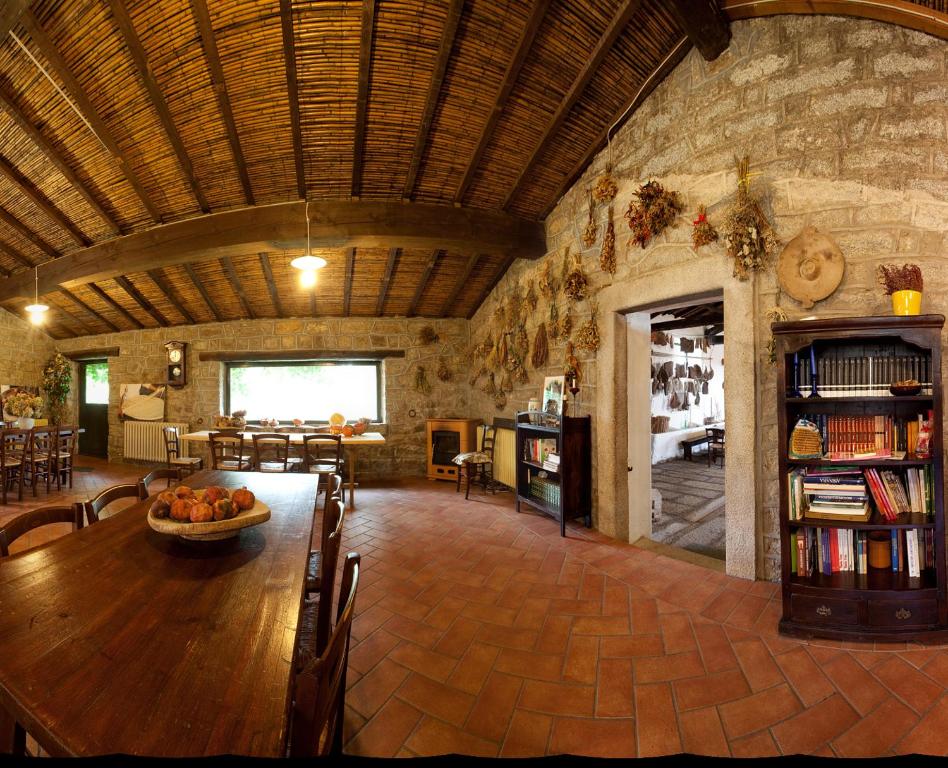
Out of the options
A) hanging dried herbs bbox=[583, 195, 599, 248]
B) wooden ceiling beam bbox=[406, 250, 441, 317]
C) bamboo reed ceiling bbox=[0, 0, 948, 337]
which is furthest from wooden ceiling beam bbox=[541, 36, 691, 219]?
wooden ceiling beam bbox=[406, 250, 441, 317]

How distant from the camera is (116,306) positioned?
689 centimetres

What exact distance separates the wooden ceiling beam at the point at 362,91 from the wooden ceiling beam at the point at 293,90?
1.56 ft

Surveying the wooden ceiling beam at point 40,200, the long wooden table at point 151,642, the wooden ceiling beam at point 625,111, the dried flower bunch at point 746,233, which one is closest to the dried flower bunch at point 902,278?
the dried flower bunch at point 746,233

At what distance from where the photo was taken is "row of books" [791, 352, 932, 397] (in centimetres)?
226

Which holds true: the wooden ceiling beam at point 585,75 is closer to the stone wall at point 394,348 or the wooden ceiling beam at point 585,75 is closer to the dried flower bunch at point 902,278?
the dried flower bunch at point 902,278

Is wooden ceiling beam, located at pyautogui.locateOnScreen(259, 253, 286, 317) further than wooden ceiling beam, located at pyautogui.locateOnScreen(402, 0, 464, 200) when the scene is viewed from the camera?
Yes

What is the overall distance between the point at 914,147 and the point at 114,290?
359 inches

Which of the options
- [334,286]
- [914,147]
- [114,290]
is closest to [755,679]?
[914,147]

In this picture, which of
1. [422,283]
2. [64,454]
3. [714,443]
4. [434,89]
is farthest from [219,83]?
[714,443]

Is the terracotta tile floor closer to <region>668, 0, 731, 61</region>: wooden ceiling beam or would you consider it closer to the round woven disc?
the round woven disc

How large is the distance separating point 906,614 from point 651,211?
2895 millimetres

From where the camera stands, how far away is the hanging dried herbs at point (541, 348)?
181 inches

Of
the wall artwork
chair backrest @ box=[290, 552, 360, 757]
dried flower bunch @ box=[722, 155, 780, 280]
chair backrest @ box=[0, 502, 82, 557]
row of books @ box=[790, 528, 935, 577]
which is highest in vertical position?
dried flower bunch @ box=[722, 155, 780, 280]

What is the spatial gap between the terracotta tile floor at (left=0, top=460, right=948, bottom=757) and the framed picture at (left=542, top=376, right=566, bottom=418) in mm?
1491
